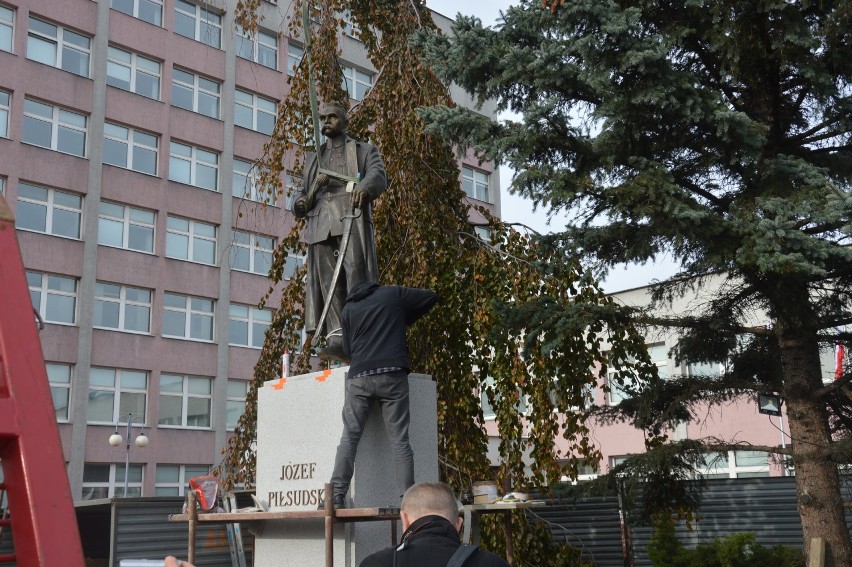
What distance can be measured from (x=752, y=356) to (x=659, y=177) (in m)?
2.31

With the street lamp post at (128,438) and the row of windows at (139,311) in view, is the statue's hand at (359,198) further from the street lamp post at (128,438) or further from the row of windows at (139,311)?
the row of windows at (139,311)

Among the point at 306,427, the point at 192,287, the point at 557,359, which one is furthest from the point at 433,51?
the point at 192,287

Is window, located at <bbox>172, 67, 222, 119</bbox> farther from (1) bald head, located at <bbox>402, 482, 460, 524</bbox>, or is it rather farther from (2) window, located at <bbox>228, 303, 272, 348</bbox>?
(1) bald head, located at <bbox>402, 482, 460, 524</bbox>

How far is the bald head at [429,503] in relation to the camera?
3.01 m

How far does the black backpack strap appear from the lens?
2760 mm

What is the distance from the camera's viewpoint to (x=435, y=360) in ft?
30.4

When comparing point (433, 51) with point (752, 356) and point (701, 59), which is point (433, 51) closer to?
point (701, 59)

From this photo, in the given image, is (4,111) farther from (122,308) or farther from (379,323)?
(379,323)

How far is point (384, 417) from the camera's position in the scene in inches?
216

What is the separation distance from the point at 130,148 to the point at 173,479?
9.54 metres

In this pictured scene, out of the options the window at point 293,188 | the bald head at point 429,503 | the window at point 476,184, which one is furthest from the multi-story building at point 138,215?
the bald head at point 429,503

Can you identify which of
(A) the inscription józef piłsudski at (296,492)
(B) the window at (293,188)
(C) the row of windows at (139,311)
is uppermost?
(C) the row of windows at (139,311)

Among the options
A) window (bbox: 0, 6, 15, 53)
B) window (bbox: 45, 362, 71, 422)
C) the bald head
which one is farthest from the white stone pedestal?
window (bbox: 0, 6, 15, 53)

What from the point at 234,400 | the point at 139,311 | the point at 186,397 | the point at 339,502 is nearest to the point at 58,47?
the point at 139,311
